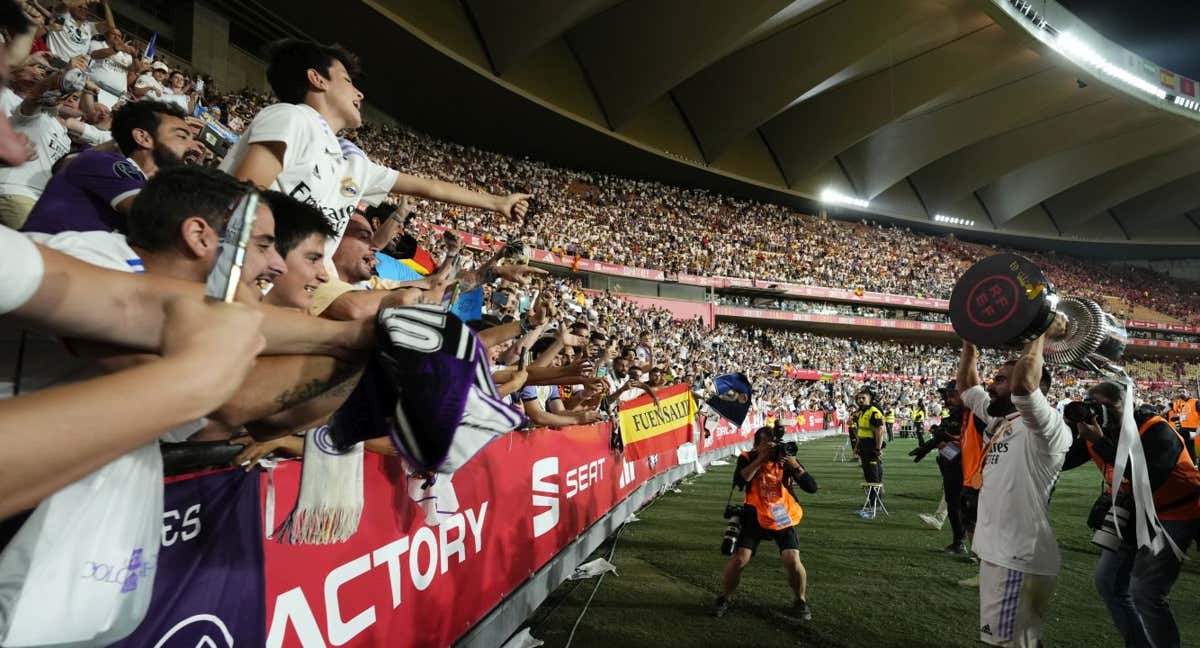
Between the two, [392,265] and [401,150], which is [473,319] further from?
[401,150]

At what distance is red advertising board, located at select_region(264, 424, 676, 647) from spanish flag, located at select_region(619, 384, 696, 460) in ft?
7.85

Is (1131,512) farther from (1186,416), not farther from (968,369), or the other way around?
Answer: (1186,416)

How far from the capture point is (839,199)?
44.6 m

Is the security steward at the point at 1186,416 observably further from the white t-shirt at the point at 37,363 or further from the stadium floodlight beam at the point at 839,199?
the stadium floodlight beam at the point at 839,199

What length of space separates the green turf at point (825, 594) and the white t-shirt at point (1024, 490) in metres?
1.15

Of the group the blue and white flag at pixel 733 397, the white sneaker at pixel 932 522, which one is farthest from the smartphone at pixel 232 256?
the white sneaker at pixel 932 522

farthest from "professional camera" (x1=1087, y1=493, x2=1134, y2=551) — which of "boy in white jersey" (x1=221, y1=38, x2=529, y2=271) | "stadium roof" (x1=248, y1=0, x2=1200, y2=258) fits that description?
"stadium roof" (x1=248, y1=0, x2=1200, y2=258)

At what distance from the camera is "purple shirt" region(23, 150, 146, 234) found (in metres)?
2.11

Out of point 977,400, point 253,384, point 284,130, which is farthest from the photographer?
point 977,400

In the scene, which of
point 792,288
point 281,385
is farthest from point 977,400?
point 792,288

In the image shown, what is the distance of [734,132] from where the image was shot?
35.9 m

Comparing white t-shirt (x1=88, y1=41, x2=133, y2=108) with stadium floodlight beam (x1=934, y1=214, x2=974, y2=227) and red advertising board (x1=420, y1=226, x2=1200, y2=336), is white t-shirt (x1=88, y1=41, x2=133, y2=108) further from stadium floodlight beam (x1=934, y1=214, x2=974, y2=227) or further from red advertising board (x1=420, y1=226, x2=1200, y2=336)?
stadium floodlight beam (x1=934, y1=214, x2=974, y2=227)

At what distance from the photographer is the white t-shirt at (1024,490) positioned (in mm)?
3918

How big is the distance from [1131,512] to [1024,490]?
74 centimetres
